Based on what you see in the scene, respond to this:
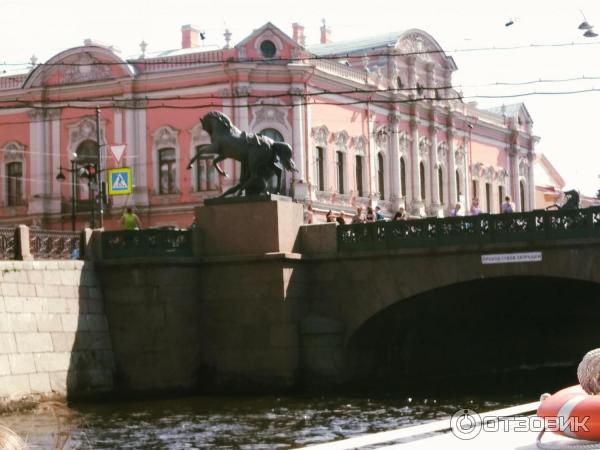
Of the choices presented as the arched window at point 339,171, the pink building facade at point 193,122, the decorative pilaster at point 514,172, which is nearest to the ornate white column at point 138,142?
the pink building facade at point 193,122

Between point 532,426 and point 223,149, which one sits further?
point 223,149

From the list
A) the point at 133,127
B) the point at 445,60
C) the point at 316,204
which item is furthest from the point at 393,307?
the point at 445,60

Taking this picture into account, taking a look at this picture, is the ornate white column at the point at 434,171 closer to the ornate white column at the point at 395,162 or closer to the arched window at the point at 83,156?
the ornate white column at the point at 395,162

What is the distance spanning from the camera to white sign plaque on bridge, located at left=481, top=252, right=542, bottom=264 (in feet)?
84.7

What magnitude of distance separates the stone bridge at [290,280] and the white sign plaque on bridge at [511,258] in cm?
2

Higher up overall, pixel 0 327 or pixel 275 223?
pixel 275 223

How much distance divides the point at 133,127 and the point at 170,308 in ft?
56.3

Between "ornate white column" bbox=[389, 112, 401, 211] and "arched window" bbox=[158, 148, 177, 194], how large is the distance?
8643mm

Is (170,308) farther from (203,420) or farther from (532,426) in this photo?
(532,426)

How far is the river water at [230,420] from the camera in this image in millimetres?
19062

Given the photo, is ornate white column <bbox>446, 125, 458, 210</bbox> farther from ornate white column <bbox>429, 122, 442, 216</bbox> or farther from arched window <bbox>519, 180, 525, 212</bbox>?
arched window <bbox>519, 180, 525, 212</bbox>

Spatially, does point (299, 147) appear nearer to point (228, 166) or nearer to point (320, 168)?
point (320, 168)

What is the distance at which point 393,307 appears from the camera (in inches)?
1085

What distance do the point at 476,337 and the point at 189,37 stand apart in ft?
61.1
